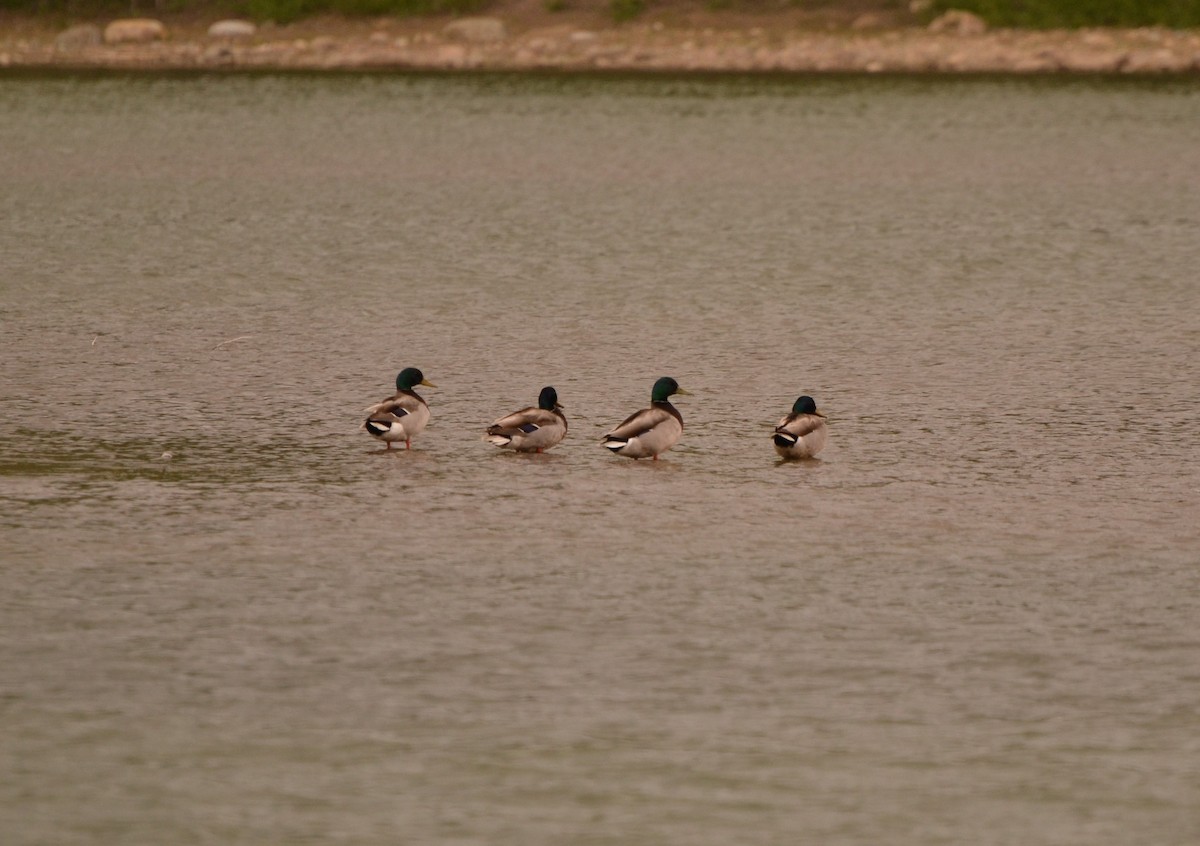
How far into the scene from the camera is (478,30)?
69625 millimetres

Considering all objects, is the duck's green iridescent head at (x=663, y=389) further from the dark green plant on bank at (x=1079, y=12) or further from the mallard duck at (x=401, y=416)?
the dark green plant on bank at (x=1079, y=12)

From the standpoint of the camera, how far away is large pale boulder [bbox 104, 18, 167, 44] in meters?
71.6

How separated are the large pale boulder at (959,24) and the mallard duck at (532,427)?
53299 mm

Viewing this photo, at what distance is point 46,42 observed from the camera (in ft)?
236

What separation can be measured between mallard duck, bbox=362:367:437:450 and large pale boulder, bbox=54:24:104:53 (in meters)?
58.0

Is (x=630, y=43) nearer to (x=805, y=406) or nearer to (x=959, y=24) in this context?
(x=959, y=24)

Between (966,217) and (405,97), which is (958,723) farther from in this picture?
(405,97)

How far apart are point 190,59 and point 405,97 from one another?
15.1 meters

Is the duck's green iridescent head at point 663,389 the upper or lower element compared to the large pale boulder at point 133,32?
lower

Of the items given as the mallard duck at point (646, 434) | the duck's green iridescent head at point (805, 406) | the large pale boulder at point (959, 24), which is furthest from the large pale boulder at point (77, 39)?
the duck's green iridescent head at point (805, 406)

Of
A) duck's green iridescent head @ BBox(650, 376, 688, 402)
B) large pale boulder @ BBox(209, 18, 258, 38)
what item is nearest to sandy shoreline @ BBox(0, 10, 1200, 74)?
large pale boulder @ BBox(209, 18, 258, 38)

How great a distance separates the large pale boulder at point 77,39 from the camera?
70.8 m

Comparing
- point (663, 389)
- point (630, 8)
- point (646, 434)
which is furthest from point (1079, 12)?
point (646, 434)

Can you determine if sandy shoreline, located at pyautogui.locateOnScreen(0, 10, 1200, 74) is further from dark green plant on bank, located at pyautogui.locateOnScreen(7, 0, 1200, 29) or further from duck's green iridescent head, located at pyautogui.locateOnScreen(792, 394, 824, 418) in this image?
duck's green iridescent head, located at pyautogui.locateOnScreen(792, 394, 824, 418)
